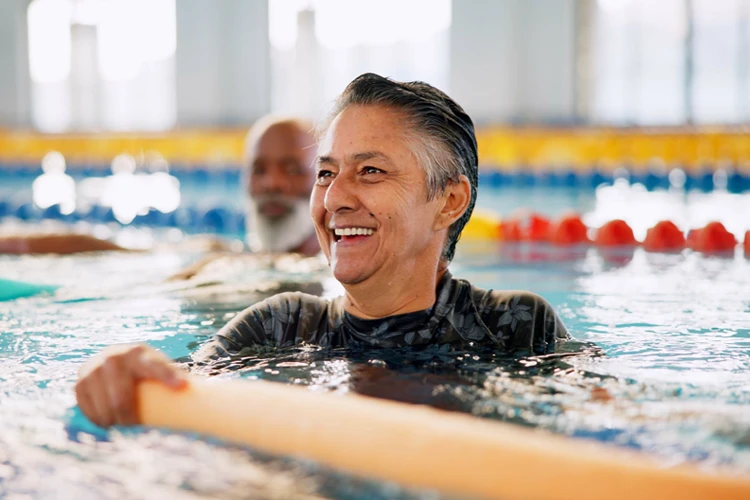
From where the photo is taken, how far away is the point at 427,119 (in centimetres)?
248

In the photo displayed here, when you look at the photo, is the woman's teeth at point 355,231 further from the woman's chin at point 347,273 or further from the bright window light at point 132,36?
the bright window light at point 132,36

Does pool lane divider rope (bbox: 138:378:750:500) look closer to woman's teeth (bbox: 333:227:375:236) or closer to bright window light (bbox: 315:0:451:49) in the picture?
woman's teeth (bbox: 333:227:375:236)

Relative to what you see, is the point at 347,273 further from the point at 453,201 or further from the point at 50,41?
the point at 50,41

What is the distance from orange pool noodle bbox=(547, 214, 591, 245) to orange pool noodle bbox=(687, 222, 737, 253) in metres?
0.83

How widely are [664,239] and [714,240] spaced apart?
1.14ft

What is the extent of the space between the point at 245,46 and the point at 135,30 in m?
3.73

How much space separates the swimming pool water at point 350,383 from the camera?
1870 millimetres

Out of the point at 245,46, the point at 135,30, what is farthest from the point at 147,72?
the point at 245,46

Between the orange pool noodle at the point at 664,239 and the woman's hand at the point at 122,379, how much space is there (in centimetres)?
510

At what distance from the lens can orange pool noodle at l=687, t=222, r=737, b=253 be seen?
6.41 meters

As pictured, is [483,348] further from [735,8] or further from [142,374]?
[735,8]

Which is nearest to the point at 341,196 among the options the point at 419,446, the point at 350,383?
the point at 350,383

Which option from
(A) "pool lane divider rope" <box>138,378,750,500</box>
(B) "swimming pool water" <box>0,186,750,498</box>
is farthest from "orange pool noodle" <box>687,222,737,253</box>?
(A) "pool lane divider rope" <box>138,378,750,500</box>

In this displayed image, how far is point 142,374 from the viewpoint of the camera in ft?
6.81
